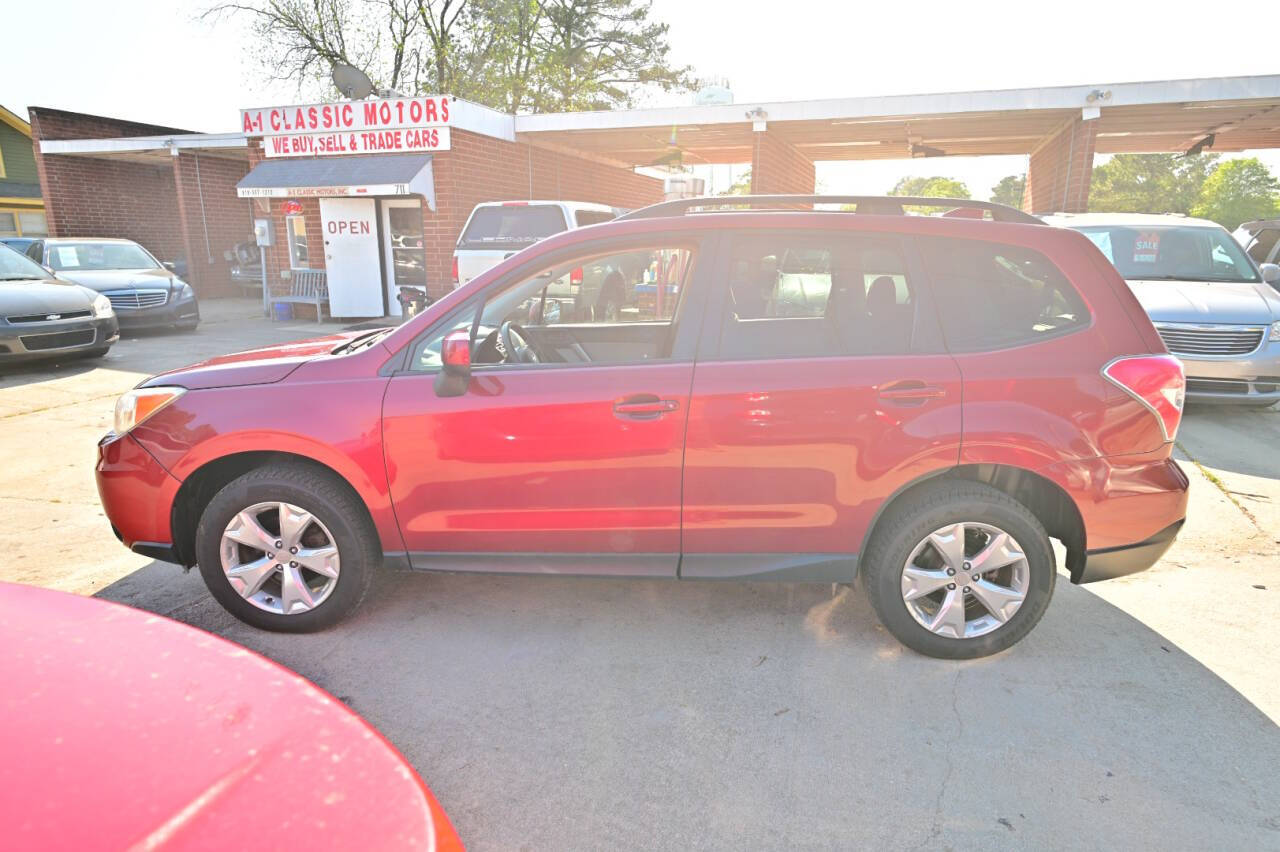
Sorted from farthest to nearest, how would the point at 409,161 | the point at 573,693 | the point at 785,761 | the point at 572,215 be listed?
the point at 409,161, the point at 572,215, the point at 573,693, the point at 785,761

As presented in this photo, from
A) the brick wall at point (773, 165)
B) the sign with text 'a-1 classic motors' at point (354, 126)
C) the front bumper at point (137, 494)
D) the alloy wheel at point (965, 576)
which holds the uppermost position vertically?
the sign with text 'a-1 classic motors' at point (354, 126)

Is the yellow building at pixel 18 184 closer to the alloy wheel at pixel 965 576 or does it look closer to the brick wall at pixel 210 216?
the brick wall at pixel 210 216

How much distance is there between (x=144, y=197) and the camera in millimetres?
22141

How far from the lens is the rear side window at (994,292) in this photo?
10.2 feet

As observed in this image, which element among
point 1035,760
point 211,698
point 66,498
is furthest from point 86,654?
point 66,498

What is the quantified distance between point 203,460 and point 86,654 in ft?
6.14

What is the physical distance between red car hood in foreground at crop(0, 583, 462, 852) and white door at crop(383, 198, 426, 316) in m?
14.2

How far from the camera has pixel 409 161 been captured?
13.8 m

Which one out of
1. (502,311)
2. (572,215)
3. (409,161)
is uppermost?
(409,161)

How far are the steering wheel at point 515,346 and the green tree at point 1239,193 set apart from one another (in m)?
41.3

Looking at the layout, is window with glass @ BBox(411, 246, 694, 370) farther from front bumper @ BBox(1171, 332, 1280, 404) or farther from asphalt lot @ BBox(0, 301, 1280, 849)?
front bumper @ BBox(1171, 332, 1280, 404)

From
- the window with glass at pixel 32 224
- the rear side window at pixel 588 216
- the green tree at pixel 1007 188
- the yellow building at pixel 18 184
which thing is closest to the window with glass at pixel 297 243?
the rear side window at pixel 588 216

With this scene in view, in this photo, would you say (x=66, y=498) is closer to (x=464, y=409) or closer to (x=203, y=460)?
(x=203, y=460)

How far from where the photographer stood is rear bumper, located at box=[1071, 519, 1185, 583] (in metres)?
3.12
